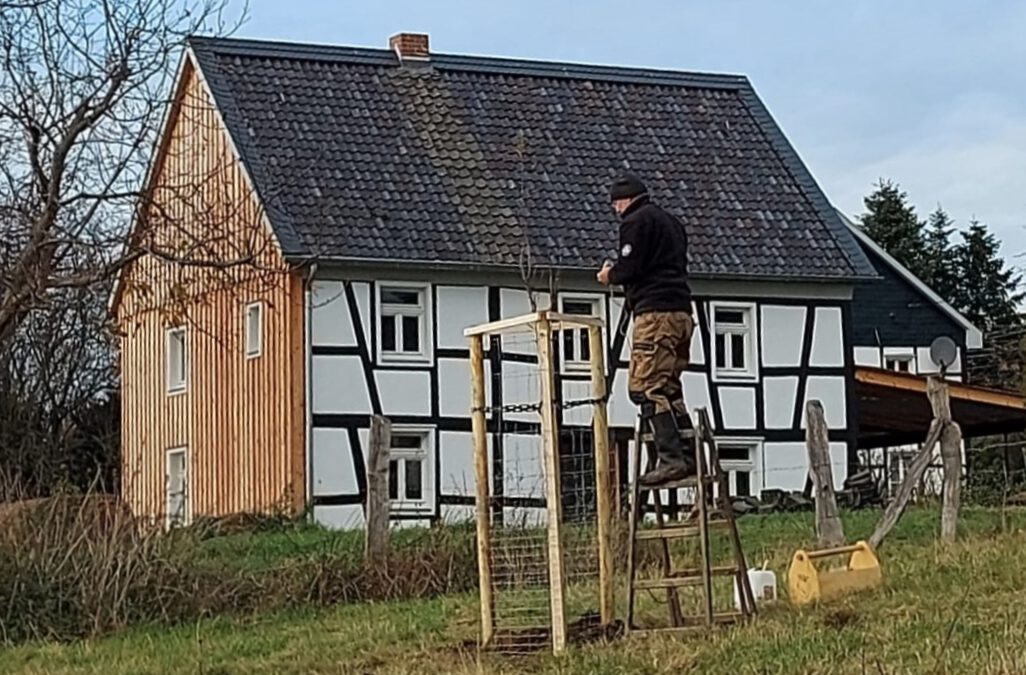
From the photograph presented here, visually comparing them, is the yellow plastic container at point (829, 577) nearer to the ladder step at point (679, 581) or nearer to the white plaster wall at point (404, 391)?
the ladder step at point (679, 581)

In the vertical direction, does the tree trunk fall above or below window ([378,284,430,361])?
below

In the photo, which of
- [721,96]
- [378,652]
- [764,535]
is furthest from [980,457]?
[378,652]

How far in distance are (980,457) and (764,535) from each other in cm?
2844

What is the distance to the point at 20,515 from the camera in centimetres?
1808

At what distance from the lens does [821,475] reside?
679 inches

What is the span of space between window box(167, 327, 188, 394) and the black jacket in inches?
964

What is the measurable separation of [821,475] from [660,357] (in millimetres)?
5125

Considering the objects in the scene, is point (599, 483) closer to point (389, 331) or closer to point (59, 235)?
point (59, 235)

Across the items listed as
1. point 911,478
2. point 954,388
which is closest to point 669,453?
point 911,478

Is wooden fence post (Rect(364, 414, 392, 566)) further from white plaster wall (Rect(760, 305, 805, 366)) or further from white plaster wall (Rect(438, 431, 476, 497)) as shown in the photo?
white plaster wall (Rect(760, 305, 805, 366))

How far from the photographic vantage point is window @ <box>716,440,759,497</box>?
35344mm

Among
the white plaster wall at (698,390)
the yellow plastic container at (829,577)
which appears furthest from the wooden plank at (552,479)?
the white plaster wall at (698,390)

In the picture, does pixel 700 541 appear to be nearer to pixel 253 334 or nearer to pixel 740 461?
pixel 253 334

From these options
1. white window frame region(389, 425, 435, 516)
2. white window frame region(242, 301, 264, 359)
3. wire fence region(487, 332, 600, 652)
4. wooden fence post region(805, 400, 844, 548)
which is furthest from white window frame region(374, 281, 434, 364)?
wooden fence post region(805, 400, 844, 548)
